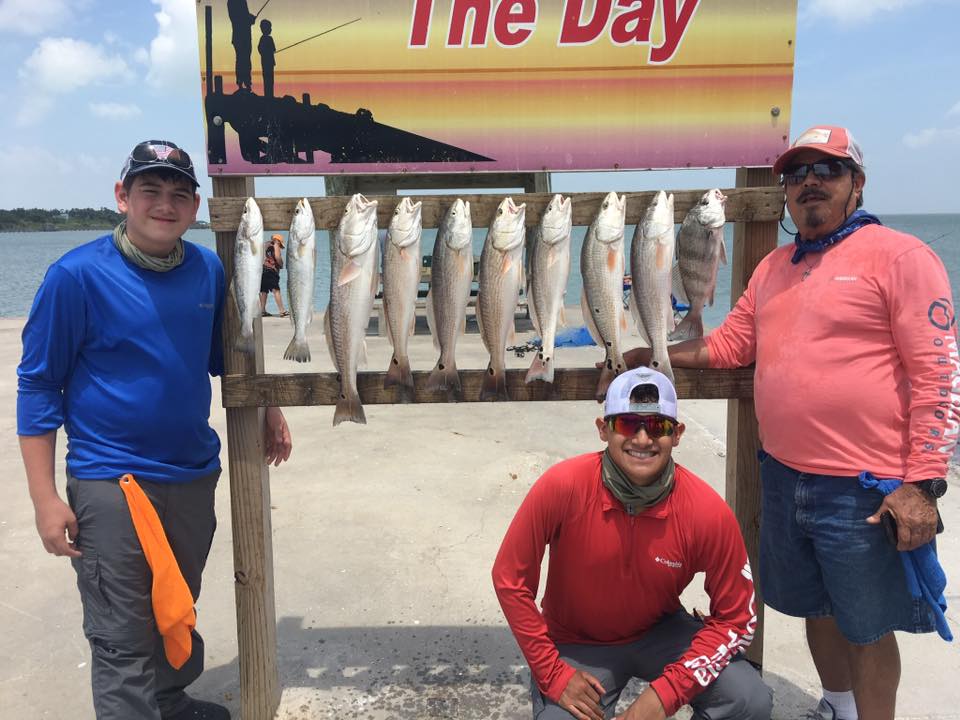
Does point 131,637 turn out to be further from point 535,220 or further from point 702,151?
point 702,151

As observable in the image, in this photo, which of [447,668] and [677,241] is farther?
[447,668]

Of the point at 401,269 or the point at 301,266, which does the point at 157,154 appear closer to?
the point at 301,266

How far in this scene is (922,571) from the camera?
2.20m

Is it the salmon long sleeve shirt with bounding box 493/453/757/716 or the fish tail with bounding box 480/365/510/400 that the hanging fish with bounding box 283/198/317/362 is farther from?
the salmon long sleeve shirt with bounding box 493/453/757/716

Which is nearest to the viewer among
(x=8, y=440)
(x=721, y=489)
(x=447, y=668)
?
(x=447, y=668)

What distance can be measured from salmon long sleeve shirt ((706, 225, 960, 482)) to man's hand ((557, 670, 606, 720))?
0.98 metres

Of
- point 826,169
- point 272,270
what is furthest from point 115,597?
point 272,270

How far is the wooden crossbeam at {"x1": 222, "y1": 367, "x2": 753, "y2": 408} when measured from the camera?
267cm

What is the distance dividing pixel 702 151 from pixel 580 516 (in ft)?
4.85

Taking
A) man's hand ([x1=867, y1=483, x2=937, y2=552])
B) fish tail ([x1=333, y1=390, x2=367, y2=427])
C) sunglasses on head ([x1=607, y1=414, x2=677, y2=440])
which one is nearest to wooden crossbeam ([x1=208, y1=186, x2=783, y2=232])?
fish tail ([x1=333, y1=390, x2=367, y2=427])

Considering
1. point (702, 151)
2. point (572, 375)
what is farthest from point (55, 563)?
point (702, 151)

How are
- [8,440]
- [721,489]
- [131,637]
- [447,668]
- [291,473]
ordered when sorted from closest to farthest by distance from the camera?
[131,637]
[447,668]
[721,489]
[291,473]
[8,440]

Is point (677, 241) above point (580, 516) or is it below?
above

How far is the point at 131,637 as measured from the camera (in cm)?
239
